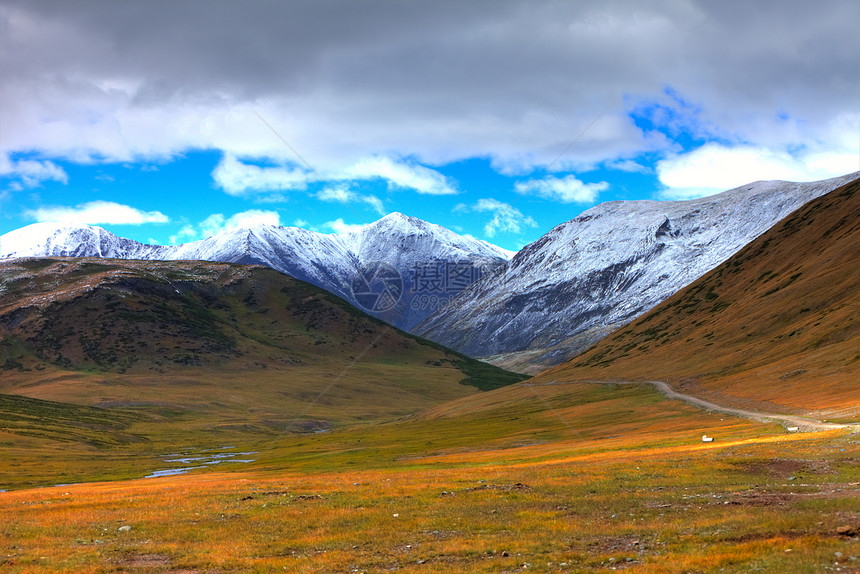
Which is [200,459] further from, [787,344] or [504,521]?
[787,344]

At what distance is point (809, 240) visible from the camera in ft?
653

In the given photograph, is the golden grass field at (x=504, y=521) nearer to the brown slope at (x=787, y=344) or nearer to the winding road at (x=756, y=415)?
the winding road at (x=756, y=415)

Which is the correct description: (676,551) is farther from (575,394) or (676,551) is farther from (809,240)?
(809,240)

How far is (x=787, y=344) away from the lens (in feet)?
454

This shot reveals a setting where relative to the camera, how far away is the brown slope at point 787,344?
103 metres

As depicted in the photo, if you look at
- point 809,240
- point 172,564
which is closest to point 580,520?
point 172,564

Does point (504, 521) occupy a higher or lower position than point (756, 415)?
higher

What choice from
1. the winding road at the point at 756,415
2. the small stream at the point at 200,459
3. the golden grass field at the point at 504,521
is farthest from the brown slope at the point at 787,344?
the small stream at the point at 200,459

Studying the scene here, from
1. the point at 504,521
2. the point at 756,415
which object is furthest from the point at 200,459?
the point at 504,521

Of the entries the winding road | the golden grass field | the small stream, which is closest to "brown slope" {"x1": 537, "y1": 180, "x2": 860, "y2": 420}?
the winding road

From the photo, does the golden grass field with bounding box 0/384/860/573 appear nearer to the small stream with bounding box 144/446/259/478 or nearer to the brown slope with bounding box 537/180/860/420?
the brown slope with bounding box 537/180/860/420

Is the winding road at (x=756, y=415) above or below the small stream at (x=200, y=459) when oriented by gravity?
below

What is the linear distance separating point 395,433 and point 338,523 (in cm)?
12125

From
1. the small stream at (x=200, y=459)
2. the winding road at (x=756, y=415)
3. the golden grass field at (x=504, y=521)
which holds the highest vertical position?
the golden grass field at (x=504, y=521)
